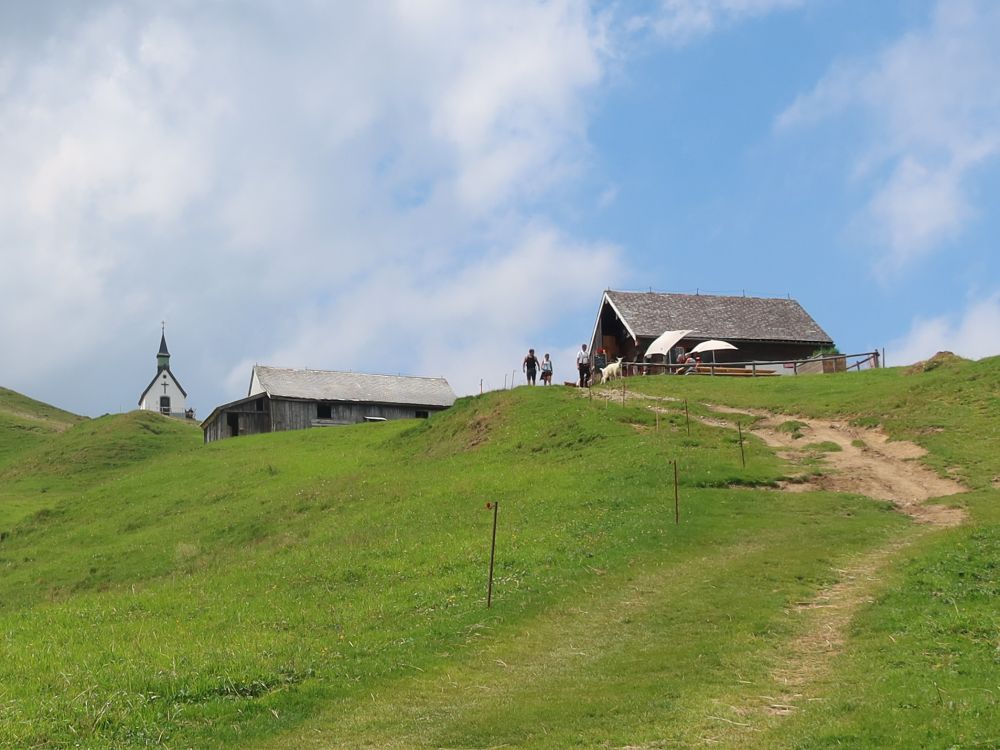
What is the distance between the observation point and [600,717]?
13883 millimetres

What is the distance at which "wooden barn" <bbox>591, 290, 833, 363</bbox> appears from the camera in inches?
2660

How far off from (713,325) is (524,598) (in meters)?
49.6

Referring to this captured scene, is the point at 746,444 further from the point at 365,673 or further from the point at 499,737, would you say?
the point at 499,737

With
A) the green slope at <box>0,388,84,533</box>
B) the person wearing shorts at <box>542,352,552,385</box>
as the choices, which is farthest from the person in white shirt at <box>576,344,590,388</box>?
the green slope at <box>0,388,84,533</box>

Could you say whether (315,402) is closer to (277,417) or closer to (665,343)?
(277,417)

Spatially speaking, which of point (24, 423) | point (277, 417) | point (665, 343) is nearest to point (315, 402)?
point (277, 417)

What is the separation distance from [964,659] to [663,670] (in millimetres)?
4223

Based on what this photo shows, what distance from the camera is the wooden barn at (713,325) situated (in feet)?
222

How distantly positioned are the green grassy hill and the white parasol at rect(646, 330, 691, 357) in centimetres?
1417

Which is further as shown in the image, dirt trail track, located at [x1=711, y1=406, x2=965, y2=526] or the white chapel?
the white chapel

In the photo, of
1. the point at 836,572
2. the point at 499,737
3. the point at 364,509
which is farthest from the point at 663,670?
the point at 364,509

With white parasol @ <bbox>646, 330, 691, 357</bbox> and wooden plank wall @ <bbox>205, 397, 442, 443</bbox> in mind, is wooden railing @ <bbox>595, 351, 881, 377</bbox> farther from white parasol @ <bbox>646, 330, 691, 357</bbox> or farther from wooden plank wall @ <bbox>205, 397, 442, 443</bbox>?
wooden plank wall @ <bbox>205, 397, 442, 443</bbox>

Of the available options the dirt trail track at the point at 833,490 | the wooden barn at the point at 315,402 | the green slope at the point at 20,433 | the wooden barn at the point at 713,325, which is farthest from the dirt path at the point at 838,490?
the wooden barn at the point at 315,402

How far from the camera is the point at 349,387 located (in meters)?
81.5
